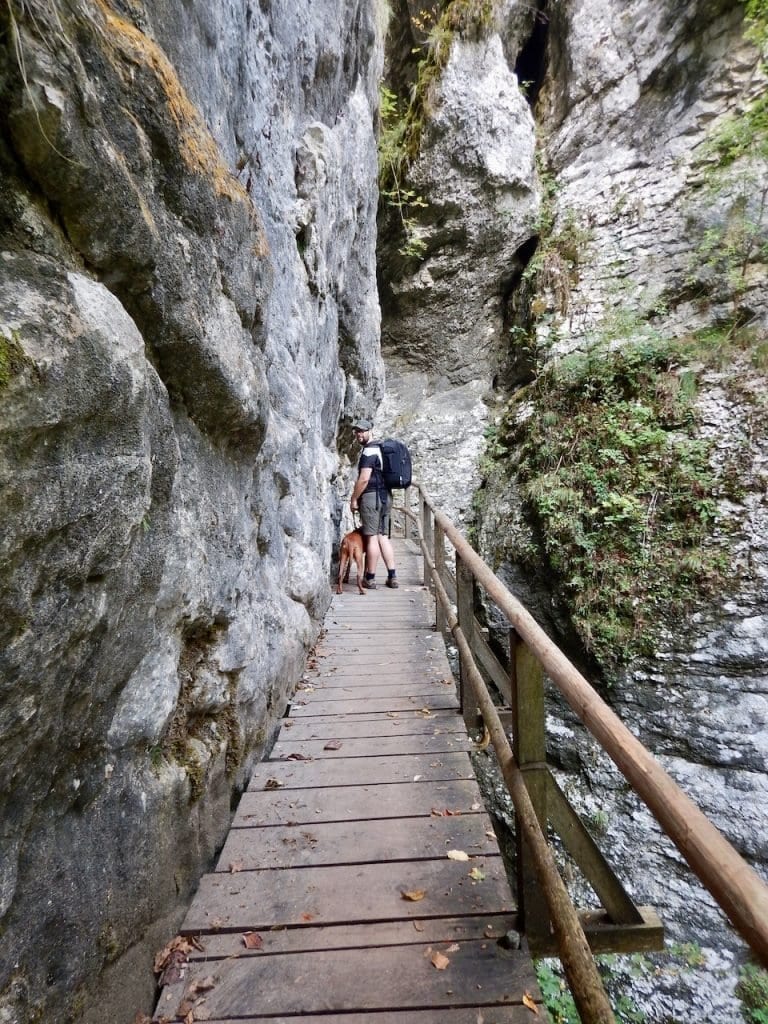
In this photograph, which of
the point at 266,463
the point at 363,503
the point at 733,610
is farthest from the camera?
the point at 363,503

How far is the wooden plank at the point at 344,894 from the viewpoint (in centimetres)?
206

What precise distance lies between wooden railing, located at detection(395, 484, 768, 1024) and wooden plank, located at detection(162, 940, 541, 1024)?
0.58 feet

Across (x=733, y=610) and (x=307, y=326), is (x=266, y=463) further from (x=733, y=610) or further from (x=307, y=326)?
(x=733, y=610)

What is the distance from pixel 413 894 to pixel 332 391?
5.65 metres

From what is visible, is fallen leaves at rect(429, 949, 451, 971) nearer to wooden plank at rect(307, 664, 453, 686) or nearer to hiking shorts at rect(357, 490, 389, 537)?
wooden plank at rect(307, 664, 453, 686)

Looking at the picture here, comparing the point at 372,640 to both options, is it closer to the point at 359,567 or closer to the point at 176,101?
the point at 359,567

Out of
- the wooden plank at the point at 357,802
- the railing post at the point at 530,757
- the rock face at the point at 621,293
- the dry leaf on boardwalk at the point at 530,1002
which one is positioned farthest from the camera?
the rock face at the point at 621,293

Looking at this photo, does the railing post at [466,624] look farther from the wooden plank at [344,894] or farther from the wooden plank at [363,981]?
the wooden plank at [363,981]

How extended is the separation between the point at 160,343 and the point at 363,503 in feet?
15.5

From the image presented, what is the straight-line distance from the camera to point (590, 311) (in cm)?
1030

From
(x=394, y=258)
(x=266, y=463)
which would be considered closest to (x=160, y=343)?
(x=266, y=463)

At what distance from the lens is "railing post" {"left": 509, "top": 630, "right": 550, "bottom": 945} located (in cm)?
177

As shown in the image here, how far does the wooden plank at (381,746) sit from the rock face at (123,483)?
32 cm

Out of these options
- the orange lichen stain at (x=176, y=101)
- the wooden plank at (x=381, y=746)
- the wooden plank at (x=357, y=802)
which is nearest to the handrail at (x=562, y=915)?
the wooden plank at (x=357, y=802)
